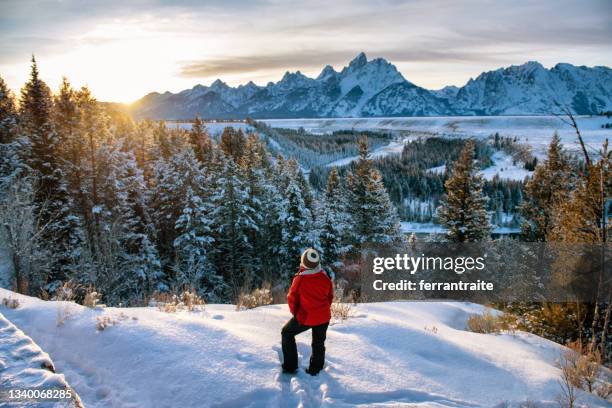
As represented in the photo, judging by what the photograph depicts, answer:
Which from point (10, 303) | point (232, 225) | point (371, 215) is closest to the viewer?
point (10, 303)

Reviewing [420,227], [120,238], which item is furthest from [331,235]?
[420,227]

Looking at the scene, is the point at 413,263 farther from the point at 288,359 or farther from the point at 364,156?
the point at 288,359

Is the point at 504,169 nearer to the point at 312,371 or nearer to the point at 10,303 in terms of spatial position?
the point at 312,371

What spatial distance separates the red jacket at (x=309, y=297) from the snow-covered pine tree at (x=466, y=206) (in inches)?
943

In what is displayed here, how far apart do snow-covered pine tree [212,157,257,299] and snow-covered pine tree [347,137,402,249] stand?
8025 mm

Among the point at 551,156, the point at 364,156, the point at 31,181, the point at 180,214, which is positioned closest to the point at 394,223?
the point at 364,156

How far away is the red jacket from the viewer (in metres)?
5.58

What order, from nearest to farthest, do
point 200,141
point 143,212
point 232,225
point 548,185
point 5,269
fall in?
point 5,269
point 548,185
point 143,212
point 232,225
point 200,141

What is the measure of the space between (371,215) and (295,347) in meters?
26.6

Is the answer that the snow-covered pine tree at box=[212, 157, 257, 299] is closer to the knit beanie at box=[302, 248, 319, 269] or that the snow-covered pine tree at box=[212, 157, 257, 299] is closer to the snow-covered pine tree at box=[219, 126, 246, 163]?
the snow-covered pine tree at box=[219, 126, 246, 163]

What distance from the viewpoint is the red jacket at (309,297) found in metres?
5.58

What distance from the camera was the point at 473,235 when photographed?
27531 mm

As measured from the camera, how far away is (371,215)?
31734 millimetres

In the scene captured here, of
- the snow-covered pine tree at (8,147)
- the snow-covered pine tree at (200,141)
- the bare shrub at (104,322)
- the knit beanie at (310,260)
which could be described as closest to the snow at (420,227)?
the snow-covered pine tree at (200,141)
